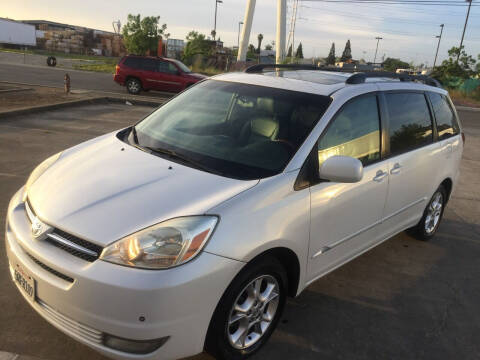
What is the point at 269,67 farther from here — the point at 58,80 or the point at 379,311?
the point at 58,80

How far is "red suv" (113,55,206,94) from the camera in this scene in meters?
17.6

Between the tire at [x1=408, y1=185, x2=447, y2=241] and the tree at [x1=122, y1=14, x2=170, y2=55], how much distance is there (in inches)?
1511

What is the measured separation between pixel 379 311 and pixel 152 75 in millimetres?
16111

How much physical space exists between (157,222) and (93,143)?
1574 mm

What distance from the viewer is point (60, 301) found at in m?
2.18

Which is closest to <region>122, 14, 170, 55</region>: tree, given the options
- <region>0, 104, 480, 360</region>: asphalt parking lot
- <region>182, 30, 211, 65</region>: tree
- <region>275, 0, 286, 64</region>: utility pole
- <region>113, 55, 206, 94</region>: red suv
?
<region>182, 30, 211, 65</region>: tree

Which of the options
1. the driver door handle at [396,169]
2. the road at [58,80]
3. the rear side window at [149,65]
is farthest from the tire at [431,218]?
the road at [58,80]

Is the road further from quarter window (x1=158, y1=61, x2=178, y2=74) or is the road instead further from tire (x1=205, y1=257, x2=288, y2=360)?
tire (x1=205, y1=257, x2=288, y2=360)

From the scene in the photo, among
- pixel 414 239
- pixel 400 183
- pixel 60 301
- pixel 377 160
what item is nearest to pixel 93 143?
pixel 60 301

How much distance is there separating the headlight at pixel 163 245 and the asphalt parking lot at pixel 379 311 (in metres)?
0.87

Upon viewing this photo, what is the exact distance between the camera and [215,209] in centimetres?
230

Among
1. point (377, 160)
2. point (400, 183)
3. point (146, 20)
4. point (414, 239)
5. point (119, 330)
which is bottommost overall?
point (414, 239)

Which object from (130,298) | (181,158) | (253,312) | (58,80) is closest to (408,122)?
(181,158)

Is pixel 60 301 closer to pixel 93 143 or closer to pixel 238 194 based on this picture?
pixel 238 194
